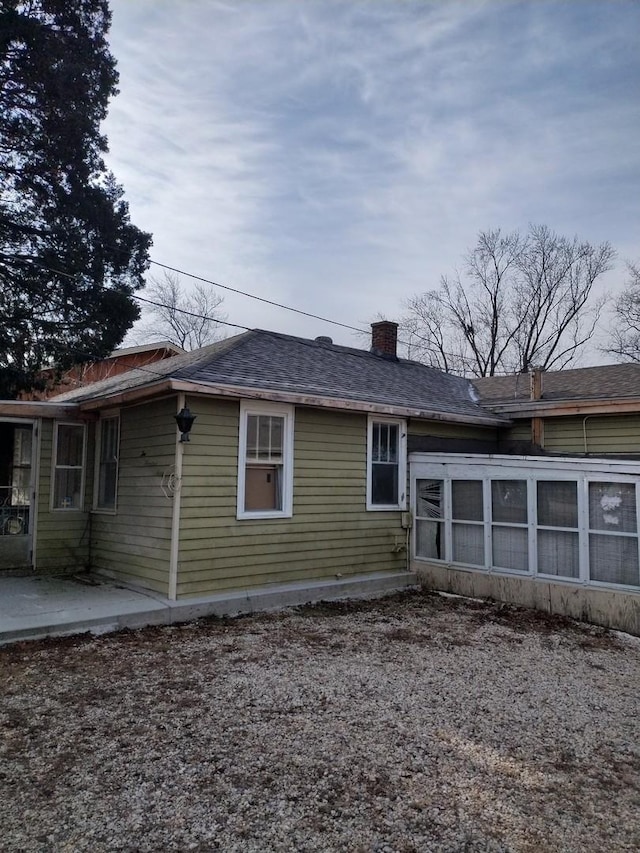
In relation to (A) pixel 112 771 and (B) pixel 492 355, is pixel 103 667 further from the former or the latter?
(B) pixel 492 355

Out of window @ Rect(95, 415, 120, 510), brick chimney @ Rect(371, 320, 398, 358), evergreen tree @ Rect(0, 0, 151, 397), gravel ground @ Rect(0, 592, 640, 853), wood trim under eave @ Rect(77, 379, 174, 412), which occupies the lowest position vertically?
gravel ground @ Rect(0, 592, 640, 853)

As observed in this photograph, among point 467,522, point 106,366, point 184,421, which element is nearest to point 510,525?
point 467,522

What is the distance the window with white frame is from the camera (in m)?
7.03

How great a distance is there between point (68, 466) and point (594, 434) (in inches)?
320

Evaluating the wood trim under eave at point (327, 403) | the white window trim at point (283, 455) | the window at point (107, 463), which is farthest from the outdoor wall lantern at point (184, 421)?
the window at point (107, 463)

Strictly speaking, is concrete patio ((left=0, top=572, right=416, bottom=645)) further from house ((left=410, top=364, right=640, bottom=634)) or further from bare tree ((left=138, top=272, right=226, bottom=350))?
bare tree ((left=138, top=272, right=226, bottom=350))

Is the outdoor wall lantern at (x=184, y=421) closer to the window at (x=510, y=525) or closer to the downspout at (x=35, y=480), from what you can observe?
the downspout at (x=35, y=480)

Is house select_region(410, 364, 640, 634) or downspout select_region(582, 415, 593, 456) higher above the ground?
downspout select_region(582, 415, 593, 456)

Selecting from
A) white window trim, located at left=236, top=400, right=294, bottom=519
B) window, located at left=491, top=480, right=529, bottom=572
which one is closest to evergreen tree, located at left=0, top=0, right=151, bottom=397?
white window trim, located at left=236, top=400, right=294, bottom=519

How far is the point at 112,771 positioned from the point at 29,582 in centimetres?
514

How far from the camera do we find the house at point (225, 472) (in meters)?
7.01

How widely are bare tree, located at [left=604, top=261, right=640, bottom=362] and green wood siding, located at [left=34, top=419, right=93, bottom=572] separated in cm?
2374

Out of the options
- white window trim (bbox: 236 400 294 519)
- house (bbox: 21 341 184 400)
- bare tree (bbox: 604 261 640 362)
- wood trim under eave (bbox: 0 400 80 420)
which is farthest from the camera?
bare tree (bbox: 604 261 640 362)

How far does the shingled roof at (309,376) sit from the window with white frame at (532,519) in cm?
140
